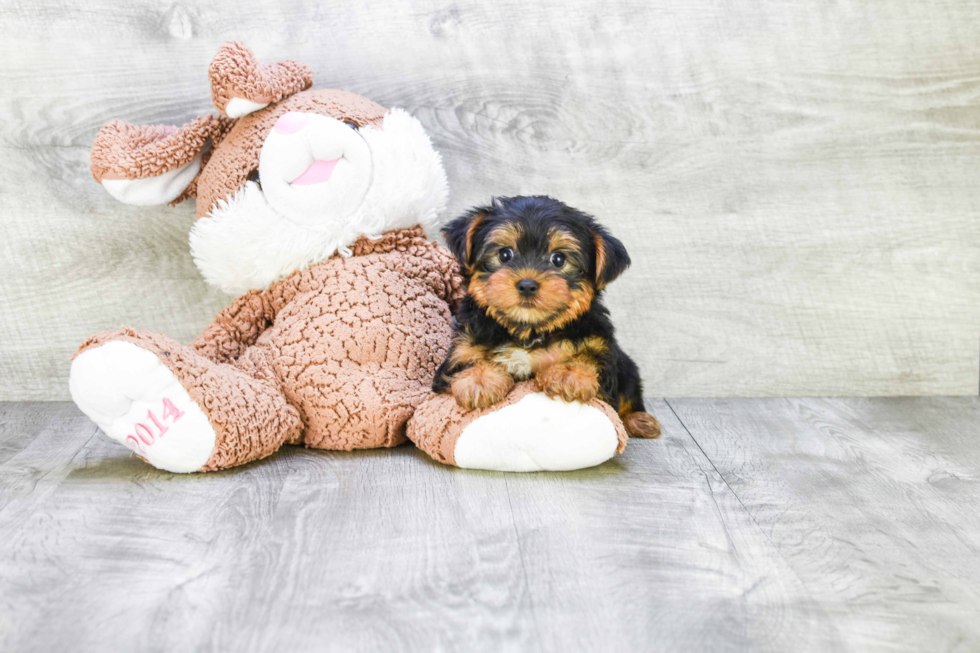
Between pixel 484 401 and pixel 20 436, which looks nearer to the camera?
pixel 484 401

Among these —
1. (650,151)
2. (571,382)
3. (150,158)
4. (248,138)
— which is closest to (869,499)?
(571,382)

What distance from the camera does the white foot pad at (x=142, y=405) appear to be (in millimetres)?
1852

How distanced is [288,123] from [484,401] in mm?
941

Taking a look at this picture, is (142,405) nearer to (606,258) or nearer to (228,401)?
(228,401)

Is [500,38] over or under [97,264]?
over

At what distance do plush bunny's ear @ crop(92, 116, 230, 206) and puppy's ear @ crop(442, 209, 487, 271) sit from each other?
0.86 m

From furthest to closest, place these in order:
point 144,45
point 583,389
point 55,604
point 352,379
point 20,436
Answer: point 144,45 < point 20,436 < point 352,379 < point 583,389 < point 55,604

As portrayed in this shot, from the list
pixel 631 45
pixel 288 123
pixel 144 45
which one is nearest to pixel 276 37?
pixel 144 45

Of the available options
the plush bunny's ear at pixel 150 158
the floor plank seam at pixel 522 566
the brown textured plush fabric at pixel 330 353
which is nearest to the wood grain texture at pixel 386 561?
the floor plank seam at pixel 522 566

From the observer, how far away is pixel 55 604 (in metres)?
1.40

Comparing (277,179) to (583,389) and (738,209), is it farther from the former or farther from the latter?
(738,209)

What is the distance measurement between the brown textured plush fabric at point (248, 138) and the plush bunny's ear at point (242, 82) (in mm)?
40

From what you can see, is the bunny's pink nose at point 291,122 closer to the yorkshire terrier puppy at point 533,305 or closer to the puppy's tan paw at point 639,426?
the yorkshire terrier puppy at point 533,305

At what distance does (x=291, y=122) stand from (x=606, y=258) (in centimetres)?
95
